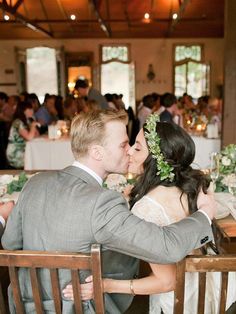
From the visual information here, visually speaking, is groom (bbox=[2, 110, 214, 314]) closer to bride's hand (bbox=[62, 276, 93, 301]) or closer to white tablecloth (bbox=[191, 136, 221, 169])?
bride's hand (bbox=[62, 276, 93, 301])

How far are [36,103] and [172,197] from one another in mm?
6339

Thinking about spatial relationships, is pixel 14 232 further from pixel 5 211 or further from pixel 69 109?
pixel 69 109

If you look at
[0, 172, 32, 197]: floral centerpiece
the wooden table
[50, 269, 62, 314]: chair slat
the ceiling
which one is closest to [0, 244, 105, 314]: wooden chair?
[50, 269, 62, 314]: chair slat

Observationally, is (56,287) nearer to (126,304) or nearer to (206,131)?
Result: (126,304)

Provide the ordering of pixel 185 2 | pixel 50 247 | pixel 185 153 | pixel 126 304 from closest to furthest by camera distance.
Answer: pixel 50 247
pixel 126 304
pixel 185 153
pixel 185 2

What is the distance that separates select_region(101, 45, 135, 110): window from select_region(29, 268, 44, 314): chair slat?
455 inches

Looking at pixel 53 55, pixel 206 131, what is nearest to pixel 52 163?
pixel 206 131

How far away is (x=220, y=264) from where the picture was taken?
123cm

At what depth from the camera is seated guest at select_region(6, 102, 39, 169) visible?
5.21 m

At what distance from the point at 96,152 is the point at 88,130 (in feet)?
0.28

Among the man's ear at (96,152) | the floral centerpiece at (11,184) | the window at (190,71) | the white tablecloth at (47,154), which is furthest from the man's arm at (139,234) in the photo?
the window at (190,71)

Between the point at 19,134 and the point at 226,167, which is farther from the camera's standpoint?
the point at 19,134

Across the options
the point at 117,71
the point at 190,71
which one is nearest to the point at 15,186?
the point at 117,71

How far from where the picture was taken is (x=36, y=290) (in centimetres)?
128
